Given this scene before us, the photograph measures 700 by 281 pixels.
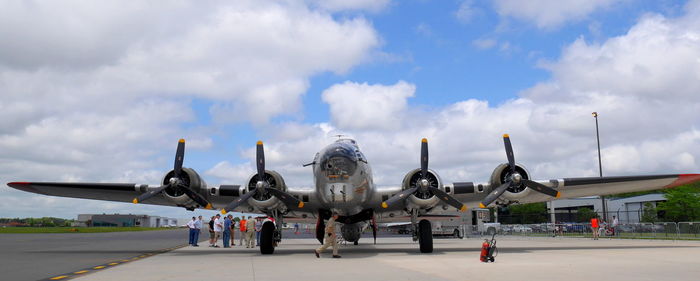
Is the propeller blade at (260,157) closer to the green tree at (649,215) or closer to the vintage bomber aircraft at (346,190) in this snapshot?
the vintage bomber aircraft at (346,190)

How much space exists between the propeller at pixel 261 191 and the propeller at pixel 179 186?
1453 millimetres

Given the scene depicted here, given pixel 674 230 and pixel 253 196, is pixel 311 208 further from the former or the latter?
pixel 674 230

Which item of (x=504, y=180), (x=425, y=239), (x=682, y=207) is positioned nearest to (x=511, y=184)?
(x=504, y=180)

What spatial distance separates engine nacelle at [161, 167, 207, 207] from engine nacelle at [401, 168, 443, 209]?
297 inches

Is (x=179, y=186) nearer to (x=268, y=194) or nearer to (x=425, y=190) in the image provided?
(x=268, y=194)

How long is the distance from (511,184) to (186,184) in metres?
11.6

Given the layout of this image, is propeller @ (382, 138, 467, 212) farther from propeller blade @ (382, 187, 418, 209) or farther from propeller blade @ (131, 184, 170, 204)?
propeller blade @ (131, 184, 170, 204)

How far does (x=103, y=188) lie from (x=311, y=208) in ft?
26.2

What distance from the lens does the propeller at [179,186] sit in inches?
722

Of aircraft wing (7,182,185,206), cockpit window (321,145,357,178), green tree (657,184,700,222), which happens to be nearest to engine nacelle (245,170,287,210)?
cockpit window (321,145,357,178)

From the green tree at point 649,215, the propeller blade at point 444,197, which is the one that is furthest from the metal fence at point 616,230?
the green tree at point 649,215

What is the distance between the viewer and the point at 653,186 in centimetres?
2023

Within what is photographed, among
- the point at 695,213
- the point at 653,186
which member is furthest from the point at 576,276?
the point at 695,213

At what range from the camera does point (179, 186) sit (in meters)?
18.5
